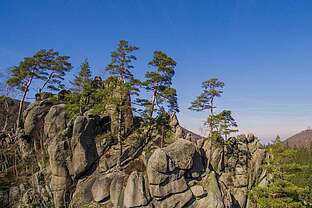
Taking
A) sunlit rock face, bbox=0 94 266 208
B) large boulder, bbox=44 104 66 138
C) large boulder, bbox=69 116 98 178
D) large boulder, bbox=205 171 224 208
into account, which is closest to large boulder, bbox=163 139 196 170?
sunlit rock face, bbox=0 94 266 208

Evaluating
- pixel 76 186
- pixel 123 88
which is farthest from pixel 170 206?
pixel 123 88

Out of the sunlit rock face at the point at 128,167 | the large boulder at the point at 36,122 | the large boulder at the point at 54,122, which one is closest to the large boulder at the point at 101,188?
the sunlit rock face at the point at 128,167

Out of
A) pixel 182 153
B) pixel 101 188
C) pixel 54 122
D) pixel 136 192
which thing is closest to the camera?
pixel 136 192

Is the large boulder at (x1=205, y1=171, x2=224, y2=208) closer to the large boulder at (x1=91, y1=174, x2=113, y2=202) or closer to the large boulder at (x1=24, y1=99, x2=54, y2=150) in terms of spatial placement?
Result: the large boulder at (x1=91, y1=174, x2=113, y2=202)

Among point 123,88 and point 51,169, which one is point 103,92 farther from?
point 51,169

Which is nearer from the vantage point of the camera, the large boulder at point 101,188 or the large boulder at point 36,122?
the large boulder at point 101,188

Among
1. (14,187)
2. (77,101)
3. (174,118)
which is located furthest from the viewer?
(174,118)

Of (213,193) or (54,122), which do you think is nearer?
(213,193)

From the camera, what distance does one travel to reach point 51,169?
27172 mm

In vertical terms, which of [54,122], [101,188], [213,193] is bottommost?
[213,193]

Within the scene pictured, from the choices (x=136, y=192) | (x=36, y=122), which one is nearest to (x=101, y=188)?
(x=136, y=192)

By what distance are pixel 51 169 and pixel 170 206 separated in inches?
466

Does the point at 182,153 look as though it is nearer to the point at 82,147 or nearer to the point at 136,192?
the point at 136,192

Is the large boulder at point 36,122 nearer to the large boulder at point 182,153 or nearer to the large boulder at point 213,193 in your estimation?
the large boulder at point 182,153
